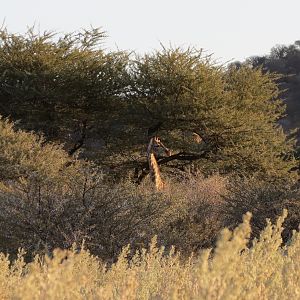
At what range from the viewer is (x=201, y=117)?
68.8 ft

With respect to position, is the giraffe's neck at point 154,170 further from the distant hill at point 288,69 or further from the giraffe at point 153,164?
the distant hill at point 288,69

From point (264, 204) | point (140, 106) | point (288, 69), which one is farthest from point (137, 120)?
point (288, 69)

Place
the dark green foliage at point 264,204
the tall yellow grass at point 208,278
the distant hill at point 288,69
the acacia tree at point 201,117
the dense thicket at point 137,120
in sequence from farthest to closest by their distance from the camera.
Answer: the distant hill at point 288,69
the acacia tree at point 201,117
the dense thicket at point 137,120
the dark green foliage at point 264,204
the tall yellow grass at point 208,278

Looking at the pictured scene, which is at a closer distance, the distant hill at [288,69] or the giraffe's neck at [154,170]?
the giraffe's neck at [154,170]

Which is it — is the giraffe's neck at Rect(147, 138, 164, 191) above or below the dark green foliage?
above

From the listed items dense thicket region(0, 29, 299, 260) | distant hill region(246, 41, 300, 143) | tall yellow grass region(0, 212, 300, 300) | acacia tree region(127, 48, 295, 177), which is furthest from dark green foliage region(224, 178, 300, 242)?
distant hill region(246, 41, 300, 143)


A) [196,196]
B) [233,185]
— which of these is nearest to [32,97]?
[196,196]

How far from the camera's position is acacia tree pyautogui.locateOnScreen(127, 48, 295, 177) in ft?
69.4

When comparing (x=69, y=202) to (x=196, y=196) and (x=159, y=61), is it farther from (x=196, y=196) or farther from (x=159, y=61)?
(x=159, y=61)

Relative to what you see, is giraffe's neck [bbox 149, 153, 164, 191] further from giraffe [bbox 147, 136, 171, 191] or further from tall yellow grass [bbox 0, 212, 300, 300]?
tall yellow grass [bbox 0, 212, 300, 300]

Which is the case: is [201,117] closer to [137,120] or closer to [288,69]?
[137,120]

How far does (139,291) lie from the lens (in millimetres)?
4629

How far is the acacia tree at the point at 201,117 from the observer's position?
2114 cm

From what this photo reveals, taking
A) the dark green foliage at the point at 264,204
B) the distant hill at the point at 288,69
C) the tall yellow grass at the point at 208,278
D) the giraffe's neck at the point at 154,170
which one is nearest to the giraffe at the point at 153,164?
the giraffe's neck at the point at 154,170
